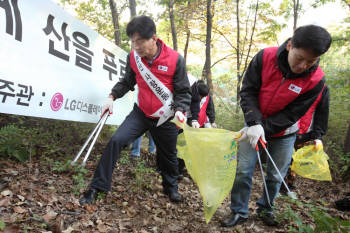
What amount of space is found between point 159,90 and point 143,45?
57 cm

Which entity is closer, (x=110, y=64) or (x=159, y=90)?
(x=159, y=90)

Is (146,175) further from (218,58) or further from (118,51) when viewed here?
(218,58)

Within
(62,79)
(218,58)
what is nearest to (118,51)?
(62,79)

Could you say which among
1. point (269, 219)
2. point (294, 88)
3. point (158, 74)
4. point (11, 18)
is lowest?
point (269, 219)

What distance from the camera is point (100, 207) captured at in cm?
274

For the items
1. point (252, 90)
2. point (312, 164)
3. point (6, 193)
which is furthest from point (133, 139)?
point (312, 164)

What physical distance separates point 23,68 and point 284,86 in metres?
2.64

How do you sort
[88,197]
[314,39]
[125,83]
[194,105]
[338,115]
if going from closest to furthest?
[314,39], [88,197], [125,83], [194,105], [338,115]

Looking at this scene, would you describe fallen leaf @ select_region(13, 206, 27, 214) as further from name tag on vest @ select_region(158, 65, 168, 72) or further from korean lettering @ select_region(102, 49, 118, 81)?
korean lettering @ select_region(102, 49, 118, 81)

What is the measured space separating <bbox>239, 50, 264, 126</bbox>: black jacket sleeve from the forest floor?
85 centimetres

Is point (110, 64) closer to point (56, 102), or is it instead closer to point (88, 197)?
point (56, 102)

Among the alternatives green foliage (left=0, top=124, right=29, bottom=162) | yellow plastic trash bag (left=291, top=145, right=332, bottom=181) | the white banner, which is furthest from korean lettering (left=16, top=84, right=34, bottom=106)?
yellow plastic trash bag (left=291, top=145, right=332, bottom=181)

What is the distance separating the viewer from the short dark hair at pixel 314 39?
1.86 m

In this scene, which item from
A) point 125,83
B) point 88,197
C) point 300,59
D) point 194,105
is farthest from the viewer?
point 194,105
